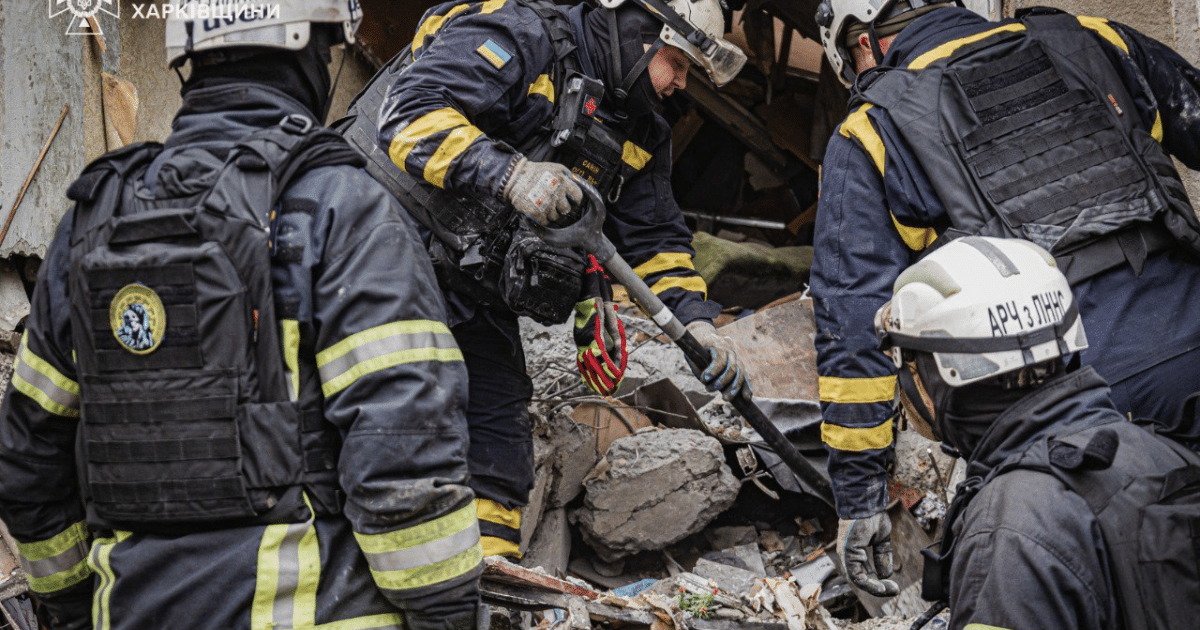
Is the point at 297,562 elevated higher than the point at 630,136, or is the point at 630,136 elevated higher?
the point at 630,136

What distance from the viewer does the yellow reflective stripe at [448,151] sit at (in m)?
3.36

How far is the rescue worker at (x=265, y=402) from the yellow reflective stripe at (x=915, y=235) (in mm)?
1486

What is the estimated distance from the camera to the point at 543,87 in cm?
374

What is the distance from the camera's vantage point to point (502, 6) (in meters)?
3.65

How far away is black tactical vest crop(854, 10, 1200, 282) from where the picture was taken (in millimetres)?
2795

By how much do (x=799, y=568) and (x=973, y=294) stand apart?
2.76 meters

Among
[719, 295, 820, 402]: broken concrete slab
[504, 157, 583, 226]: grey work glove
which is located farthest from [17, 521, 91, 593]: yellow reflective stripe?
[719, 295, 820, 402]: broken concrete slab

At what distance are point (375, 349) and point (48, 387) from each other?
31.3 inches

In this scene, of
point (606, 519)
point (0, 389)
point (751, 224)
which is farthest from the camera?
point (751, 224)

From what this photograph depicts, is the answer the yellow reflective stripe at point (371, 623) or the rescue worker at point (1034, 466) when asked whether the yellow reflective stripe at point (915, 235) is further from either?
the yellow reflective stripe at point (371, 623)

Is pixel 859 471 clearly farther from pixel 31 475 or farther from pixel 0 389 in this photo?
pixel 0 389

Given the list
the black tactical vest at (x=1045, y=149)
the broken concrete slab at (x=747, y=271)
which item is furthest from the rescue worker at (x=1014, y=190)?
the broken concrete slab at (x=747, y=271)

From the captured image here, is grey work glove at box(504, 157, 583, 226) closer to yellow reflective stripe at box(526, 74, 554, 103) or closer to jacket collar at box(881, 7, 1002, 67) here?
yellow reflective stripe at box(526, 74, 554, 103)

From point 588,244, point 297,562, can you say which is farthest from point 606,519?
point 297,562
